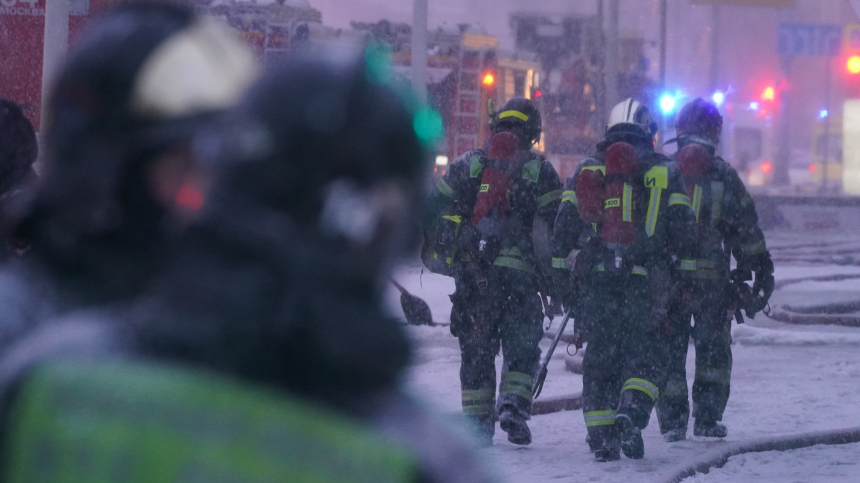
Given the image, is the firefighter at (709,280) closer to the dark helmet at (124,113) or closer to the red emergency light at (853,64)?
the dark helmet at (124,113)

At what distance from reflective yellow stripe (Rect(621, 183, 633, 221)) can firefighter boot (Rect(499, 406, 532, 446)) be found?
3.75 ft

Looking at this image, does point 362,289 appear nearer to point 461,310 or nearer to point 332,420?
point 332,420

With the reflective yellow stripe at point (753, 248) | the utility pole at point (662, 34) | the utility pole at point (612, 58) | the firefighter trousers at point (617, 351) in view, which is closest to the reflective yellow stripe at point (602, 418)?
the firefighter trousers at point (617, 351)

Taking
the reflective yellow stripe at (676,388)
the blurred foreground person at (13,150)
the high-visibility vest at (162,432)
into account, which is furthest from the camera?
the reflective yellow stripe at (676,388)

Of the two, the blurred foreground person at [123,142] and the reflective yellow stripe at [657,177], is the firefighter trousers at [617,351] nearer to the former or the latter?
the reflective yellow stripe at [657,177]

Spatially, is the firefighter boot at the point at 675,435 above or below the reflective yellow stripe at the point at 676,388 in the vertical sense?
below

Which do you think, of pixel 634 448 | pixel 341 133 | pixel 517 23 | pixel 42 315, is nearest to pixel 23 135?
pixel 42 315

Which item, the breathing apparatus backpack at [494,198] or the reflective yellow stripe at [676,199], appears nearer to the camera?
the reflective yellow stripe at [676,199]

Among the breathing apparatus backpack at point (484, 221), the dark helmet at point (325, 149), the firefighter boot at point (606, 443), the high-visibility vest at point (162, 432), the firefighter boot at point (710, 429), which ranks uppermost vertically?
the dark helmet at point (325, 149)

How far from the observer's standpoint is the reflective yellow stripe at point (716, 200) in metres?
5.82

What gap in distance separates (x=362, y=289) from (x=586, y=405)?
4369 millimetres

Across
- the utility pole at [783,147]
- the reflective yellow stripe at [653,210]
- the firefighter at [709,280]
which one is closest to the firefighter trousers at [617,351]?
the reflective yellow stripe at [653,210]

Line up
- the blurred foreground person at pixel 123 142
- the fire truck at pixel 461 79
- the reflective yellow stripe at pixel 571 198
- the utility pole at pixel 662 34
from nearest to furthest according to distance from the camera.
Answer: the blurred foreground person at pixel 123 142 < the reflective yellow stripe at pixel 571 198 < the fire truck at pixel 461 79 < the utility pole at pixel 662 34

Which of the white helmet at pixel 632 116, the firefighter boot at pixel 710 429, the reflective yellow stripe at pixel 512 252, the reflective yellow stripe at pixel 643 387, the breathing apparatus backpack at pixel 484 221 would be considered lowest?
the firefighter boot at pixel 710 429
